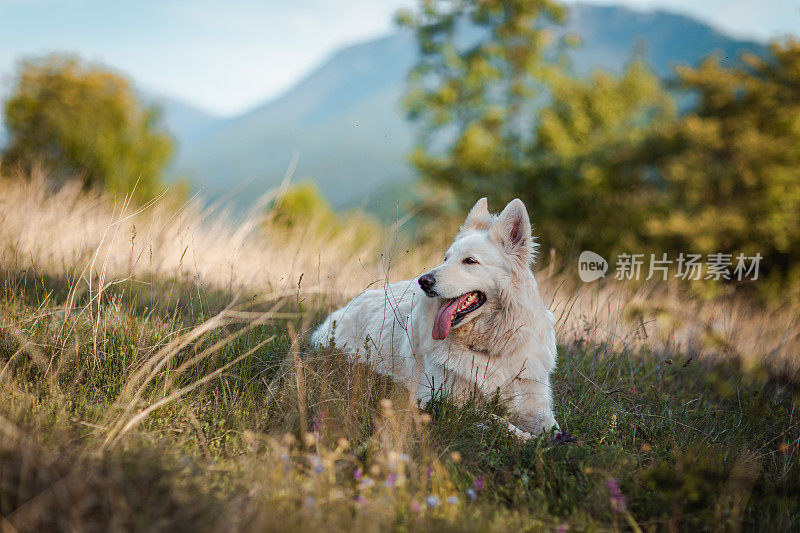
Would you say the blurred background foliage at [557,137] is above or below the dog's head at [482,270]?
above

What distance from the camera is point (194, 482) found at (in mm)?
2006

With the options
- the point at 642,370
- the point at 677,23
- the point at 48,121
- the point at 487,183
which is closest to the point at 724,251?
the point at 487,183

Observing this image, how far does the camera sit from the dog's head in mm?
3309

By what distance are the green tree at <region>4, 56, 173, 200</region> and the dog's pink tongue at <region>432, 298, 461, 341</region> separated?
71.3 ft

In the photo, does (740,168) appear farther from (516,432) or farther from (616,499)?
(616,499)

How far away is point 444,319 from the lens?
10.9 feet

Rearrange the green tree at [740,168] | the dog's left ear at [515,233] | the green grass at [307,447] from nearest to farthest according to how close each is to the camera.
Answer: the green grass at [307,447], the dog's left ear at [515,233], the green tree at [740,168]

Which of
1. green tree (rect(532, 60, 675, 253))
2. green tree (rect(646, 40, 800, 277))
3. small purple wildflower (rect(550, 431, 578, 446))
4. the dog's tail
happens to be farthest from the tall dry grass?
green tree (rect(532, 60, 675, 253))

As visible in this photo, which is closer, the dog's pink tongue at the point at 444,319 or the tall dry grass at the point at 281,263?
the dog's pink tongue at the point at 444,319

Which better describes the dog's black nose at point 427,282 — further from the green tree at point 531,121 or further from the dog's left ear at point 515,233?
the green tree at point 531,121

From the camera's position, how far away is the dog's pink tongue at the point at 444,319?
3.29 m

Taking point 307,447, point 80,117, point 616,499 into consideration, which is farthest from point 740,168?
point 80,117

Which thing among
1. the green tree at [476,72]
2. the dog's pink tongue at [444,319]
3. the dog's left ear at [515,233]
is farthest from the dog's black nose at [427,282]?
the green tree at [476,72]

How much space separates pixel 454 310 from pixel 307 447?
1.35 meters
